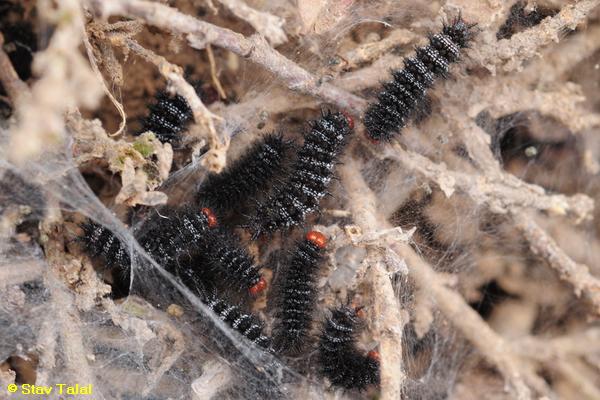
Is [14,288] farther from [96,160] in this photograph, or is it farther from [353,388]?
[353,388]

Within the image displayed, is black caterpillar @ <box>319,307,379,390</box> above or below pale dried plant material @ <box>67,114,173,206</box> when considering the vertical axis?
below

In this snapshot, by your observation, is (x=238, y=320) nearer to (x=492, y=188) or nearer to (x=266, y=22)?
(x=266, y=22)

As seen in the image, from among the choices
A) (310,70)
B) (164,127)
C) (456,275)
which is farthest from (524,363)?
(164,127)

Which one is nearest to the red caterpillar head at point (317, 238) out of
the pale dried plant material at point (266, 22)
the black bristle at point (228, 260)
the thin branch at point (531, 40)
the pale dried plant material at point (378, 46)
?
the black bristle at point (228, 260)

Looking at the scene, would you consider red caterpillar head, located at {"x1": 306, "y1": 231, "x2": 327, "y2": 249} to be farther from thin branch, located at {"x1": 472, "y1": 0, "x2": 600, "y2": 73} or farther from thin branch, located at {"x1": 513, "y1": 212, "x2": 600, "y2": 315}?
thin branch, located at {"x1": 472, "y1": 0, "x2": 600, "y2": 73}

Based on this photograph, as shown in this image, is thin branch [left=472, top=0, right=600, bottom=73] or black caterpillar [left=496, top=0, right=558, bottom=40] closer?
thin branch [left=472, top=0, right=600, bottom=73]

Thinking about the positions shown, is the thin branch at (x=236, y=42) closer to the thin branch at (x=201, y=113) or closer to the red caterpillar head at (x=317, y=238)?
the thin branch at (x=201, y=113)

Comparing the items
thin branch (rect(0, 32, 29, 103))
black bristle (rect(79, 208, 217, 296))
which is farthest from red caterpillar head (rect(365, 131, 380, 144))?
thin branch (rect(0, 32, 29, 103))

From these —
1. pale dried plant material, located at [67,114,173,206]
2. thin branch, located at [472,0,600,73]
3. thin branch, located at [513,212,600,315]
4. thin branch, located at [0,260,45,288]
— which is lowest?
thin branch, located at [0,260,45,288]
